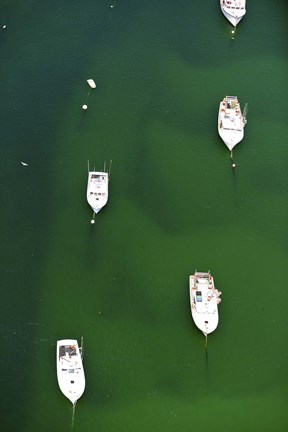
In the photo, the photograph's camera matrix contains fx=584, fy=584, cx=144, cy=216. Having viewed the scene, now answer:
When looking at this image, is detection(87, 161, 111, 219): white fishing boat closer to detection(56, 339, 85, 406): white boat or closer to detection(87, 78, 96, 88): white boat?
detection(87, 78, 96, 88): white boat

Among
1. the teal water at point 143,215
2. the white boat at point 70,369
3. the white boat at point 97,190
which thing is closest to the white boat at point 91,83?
the teal water at point 143,215

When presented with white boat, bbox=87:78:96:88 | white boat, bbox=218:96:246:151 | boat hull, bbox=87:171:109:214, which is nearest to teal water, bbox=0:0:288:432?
white boat, bbox=87:78:96:88

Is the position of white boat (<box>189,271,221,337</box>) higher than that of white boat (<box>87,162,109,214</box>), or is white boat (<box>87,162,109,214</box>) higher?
white boat (<box>87,162,109,214</box>)

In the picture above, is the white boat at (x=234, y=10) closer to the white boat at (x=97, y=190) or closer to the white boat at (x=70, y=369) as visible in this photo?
the white boat at (x=97, y=190)

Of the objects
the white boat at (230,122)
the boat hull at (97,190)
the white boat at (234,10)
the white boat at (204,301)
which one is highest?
the white boat at (234,10)

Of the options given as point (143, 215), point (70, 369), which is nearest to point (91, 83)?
point (143, 215)

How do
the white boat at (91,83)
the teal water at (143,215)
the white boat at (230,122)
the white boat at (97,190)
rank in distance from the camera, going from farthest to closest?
1. the white boat at (91,83)
2. the white boat at (230,122)
3. the white boat at (97,190)
4. the teal water at (143,215)

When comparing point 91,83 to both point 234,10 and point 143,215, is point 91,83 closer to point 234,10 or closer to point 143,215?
point 143,215

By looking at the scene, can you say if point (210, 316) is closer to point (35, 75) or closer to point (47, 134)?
point (47, 134)
